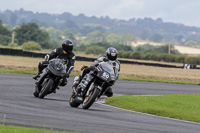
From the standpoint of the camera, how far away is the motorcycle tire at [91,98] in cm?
1313

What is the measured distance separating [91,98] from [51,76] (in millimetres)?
2446

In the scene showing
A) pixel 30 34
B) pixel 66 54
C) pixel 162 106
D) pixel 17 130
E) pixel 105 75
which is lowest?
pixel 30 34

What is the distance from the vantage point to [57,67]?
49.7ft

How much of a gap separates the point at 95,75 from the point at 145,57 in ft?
258

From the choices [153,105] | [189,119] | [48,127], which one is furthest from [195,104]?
[48,127]

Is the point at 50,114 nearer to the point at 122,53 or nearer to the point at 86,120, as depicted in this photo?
the point at 86,120

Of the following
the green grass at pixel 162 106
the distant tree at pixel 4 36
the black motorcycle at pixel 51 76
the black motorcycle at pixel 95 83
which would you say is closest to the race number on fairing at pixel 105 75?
the black motorcycle at pixel 95 83

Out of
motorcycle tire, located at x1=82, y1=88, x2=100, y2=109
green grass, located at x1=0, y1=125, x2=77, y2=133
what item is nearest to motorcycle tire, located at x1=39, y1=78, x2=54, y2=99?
motorcycle tire, located at x1=82, y1=88, x2=100, y2=109

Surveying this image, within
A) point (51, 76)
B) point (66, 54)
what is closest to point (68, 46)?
point (66, 54)

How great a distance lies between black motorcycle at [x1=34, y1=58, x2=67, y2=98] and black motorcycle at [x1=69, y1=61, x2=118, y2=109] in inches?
53.2

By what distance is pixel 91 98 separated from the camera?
1326 cm

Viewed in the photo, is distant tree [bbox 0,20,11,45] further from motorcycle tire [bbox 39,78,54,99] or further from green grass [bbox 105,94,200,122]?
motorcycle tire [bbox 39,78,54,99]

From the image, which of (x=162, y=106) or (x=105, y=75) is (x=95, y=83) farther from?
(x=162, y=106)

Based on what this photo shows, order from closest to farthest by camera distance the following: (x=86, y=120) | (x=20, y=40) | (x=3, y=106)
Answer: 1. (x=86, y=120)
2. (x=3, y=106)
3. (x=20, y=40)
